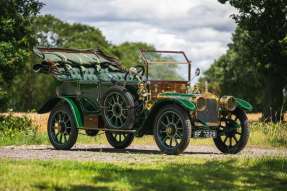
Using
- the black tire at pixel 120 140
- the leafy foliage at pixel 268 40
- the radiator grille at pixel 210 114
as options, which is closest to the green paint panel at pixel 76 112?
the black tire at pixel 120 140

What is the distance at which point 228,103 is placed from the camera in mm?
17094

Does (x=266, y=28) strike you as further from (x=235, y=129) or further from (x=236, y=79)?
(x=236, y=79)

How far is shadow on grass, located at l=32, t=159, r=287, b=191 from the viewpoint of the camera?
439 inches

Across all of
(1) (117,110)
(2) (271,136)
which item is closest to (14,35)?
(2) (271,136)

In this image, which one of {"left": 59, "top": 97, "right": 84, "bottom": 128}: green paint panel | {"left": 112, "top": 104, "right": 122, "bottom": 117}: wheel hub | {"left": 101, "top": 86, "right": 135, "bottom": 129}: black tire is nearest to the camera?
{"left": 101, "top": 86, "right": 135, "bottom": 129}: black tire

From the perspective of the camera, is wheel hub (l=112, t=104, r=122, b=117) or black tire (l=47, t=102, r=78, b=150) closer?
wheel hub (l=112, t=104, r=122, b=117)

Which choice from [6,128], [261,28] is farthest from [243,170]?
[261,28]

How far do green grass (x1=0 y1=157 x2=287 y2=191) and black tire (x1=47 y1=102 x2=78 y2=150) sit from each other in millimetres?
4865

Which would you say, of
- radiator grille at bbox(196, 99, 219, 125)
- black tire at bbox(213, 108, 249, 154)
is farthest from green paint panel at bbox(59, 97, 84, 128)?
black tire at bbox(213, 108, 249, 154)

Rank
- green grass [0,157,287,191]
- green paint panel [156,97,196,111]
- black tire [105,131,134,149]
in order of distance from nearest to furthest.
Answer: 1. green grass [0,157,287,191]
2. green paint panel [156,97,196,111]
3. black tire [105,131,134,149]

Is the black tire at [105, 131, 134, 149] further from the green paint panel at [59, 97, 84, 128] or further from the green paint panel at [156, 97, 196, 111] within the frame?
the green paint panel at [156, 97, 196, 111]

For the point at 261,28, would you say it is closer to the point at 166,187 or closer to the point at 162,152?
the point at 162,152

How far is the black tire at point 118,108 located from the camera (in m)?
17.2

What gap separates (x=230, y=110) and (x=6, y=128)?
10.1m
